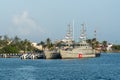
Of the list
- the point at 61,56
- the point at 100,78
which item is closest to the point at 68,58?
the point at 61,56

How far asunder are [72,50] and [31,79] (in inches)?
4877

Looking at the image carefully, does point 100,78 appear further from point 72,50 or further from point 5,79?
point 72,50

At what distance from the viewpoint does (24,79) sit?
7431cm

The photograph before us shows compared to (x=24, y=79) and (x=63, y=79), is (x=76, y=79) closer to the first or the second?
(x=63, y=79)

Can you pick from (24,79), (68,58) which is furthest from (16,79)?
(68,58)

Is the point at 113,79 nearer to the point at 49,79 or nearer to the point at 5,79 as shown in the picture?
the point at 49,79

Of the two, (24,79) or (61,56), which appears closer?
(24,79)

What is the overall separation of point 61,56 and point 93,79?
4853 inches

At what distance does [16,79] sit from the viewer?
245 feet

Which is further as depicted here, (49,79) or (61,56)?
(61,56)

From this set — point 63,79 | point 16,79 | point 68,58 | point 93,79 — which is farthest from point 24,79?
point 68,58

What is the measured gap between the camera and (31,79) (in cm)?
7512

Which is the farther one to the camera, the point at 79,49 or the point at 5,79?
the point at 79,49

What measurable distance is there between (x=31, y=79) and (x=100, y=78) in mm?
10743
